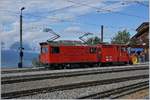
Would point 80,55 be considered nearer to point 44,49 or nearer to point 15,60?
point 44,49

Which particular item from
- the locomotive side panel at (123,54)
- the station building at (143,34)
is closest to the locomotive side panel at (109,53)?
the locomotive side panel at (123,54)

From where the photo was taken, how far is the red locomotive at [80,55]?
3922 centimetres

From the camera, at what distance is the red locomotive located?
3922 centimetres

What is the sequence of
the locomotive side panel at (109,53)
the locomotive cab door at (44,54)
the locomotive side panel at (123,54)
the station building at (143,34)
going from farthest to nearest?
the station building at (143,34) < the locomotive side panel at (123,54) < the locomotive side panel at (109,53) < the locomotive cab door at (44,54)

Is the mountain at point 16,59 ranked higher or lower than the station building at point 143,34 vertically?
lower

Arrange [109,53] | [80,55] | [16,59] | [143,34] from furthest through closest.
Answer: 1. [16,59]
2. [143,34]
3. [109,53]
4. [80,55]

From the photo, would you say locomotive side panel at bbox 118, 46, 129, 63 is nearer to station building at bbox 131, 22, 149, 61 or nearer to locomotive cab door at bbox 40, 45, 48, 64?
locomotive cab door at bbox 40, 45, 48, 64

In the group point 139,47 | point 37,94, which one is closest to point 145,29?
point 139,47

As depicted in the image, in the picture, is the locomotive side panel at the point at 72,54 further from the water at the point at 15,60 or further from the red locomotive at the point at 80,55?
the water at the point at 15,60

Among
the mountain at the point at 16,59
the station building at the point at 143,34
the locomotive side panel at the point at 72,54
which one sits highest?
the station building at the point at 143,34

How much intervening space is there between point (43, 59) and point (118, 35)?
6851 cm

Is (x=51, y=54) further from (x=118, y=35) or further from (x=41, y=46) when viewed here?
(x=118, y=35)

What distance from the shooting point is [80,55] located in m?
41.8

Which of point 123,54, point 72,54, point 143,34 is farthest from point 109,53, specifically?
point 143,34
